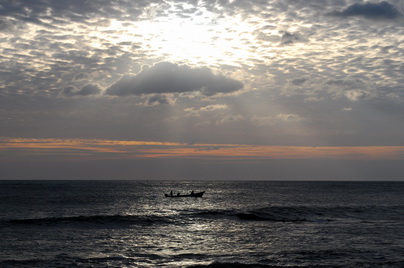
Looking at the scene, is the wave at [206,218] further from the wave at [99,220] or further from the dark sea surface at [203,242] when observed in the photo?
the dark sea surface at [203,242]

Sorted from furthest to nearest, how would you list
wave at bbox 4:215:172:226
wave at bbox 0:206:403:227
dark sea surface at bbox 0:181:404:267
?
1. wave at bbox 0:206:403:227
2. wave at bbox 4:215:172:226
3. dark sea surface at bbox 0:181:404:267

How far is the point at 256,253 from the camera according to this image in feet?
106

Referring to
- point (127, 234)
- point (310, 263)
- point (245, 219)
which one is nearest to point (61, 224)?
point (127, 234)

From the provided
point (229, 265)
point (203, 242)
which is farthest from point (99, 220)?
point (229, 265)

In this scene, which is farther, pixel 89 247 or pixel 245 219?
pixel 245 219

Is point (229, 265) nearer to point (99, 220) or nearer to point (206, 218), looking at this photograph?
point (99, 220)

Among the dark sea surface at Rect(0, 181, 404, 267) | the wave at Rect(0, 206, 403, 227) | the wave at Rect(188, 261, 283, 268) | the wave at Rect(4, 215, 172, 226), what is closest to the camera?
the wave at Rect(188, 261, 283, 268)

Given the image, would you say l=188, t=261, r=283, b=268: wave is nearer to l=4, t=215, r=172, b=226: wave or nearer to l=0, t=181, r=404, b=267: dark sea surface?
l=0, t=181, r=404, b=267: dark sea surface

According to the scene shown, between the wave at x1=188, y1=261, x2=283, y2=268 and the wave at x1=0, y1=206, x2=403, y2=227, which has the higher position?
the wave at x1=188, y1=261, x2=283, y2=268

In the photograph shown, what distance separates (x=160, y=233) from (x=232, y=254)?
14371 millimetres

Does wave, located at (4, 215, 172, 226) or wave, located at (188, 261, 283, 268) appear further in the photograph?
wave, located at (4, 215, 172, 226)

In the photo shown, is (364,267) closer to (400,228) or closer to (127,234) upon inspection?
(400,228)

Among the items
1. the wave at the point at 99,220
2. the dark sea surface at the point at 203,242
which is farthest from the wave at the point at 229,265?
the wave at the point at 99,220

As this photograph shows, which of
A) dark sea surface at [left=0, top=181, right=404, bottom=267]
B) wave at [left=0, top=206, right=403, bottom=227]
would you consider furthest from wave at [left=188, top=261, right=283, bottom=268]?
wave at [left=0, top=206, right=403, bottom=227]
